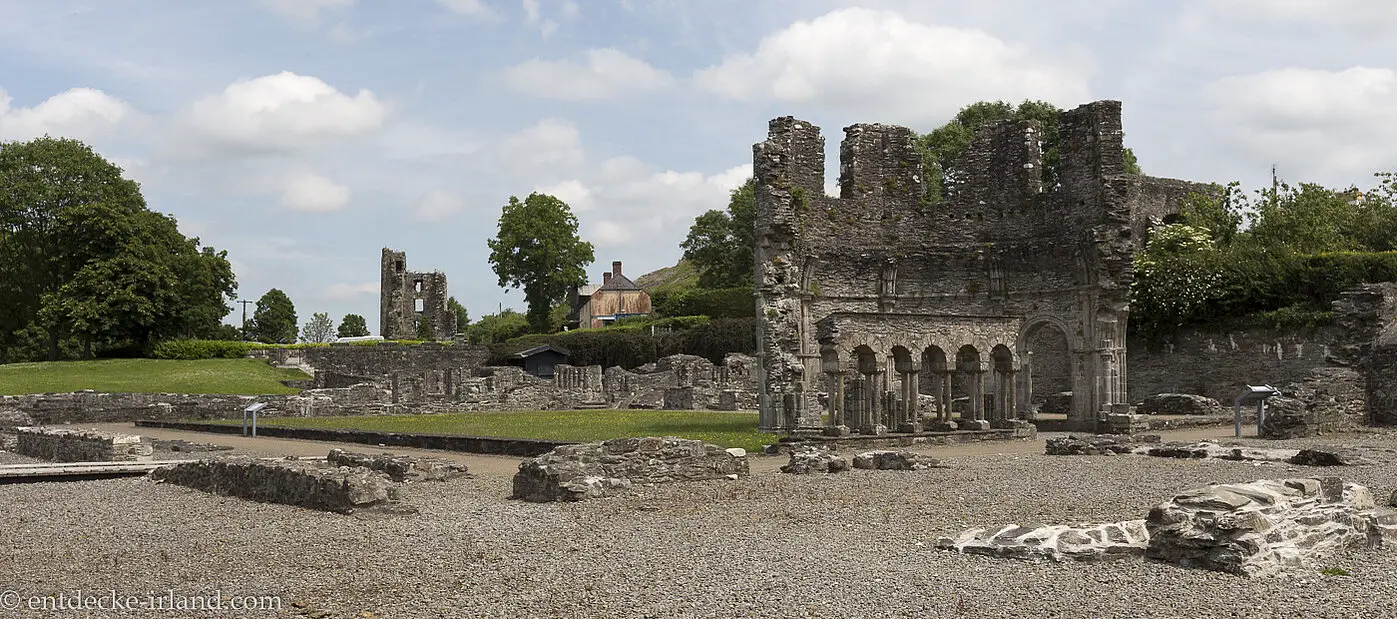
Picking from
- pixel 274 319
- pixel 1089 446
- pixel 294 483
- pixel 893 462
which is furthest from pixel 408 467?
pixel 274 319

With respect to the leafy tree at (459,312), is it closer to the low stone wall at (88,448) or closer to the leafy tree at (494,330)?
the leafy tree at (494,330)

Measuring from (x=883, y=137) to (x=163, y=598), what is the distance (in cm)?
2531

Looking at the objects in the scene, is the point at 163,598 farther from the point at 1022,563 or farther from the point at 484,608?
the point at 1022,563

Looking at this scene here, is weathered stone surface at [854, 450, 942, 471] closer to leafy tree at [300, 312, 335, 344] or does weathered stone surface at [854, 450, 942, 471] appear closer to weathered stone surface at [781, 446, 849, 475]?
weathered stone surface at [781, 446, 849, 475]

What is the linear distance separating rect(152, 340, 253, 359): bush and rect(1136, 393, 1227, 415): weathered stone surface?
39914 millimetres

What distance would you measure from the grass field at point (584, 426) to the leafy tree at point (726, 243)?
115ft

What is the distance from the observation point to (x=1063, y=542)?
9.06 m

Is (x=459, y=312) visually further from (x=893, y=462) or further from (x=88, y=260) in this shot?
(x=893, y=462)

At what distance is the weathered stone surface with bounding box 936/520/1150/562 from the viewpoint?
29.3ft

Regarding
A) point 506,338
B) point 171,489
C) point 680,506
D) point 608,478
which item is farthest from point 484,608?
point 506,338

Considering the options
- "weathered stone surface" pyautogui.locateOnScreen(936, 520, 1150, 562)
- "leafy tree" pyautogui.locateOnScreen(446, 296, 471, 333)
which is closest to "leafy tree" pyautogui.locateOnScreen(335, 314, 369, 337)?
"leafy tree" pyautogui.locateOnScreen(446, 296, 471, 333)

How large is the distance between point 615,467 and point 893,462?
165 inches

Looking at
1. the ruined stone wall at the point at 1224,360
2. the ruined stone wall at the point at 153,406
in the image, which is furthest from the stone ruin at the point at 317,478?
the ruined stone wall at the point at 1224,360

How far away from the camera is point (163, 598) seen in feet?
27.4
